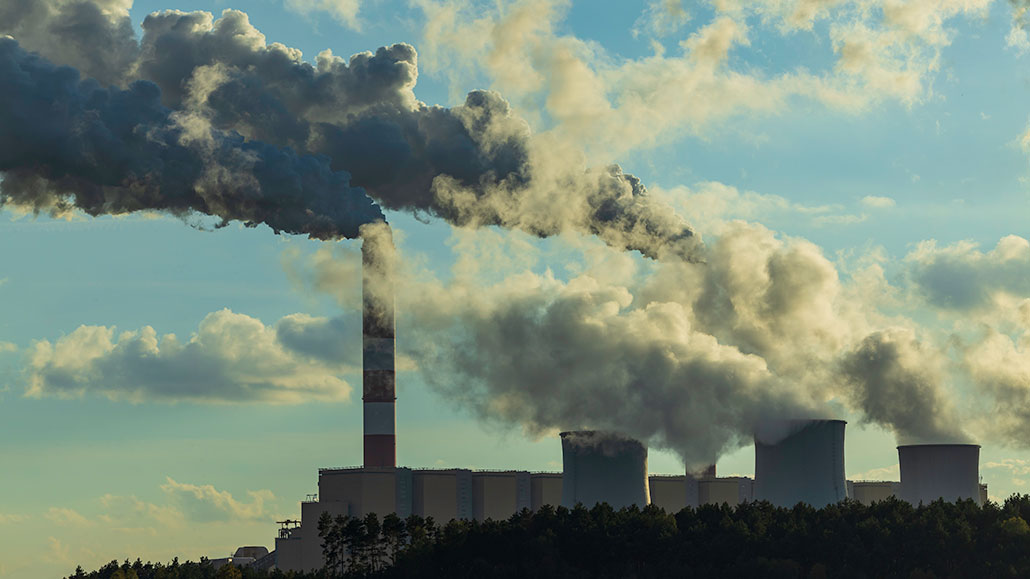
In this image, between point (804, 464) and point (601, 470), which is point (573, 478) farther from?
point (804, 464)

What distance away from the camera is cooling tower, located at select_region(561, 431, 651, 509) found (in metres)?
59.0

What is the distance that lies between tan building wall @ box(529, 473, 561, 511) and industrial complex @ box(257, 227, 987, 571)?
0.05 m

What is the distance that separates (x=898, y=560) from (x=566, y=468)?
1500 cm

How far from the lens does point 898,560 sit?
50.1 m

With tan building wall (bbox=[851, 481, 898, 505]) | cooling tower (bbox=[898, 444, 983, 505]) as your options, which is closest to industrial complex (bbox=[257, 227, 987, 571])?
cooling tower (bbox=[898, 444, 983, 505])

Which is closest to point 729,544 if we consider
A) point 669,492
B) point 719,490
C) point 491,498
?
point 491,498

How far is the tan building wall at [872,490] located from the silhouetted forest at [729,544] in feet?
109

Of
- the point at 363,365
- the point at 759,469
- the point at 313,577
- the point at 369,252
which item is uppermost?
the point at 369,252

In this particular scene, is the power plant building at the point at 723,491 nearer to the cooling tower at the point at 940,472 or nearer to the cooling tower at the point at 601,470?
the cooling tower at the point at 601,470

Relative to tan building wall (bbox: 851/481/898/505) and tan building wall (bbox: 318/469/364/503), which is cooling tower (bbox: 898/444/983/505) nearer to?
tan building wall (bbox: 318/469/364/503)

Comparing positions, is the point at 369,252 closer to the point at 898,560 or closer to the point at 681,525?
the point at 681,525

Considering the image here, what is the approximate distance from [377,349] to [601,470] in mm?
12048

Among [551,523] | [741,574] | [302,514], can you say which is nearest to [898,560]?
[741,574]

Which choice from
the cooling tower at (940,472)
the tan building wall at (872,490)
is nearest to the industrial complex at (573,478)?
the cooling tower at (940,472)
